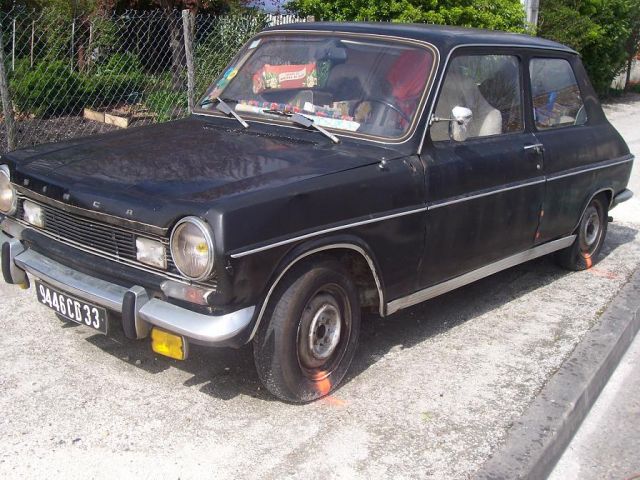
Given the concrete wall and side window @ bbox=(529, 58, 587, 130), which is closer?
side window @ bbox=(529, 58, 587, 130)

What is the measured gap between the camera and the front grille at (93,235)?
139 inches

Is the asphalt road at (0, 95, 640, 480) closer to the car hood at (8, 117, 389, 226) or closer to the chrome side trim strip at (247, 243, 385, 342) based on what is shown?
the chrome side trim strip at (247, 243, 385, 342)

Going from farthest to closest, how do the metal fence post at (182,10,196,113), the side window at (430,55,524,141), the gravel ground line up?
1. the gravel ground
2. the metal fence post at (182,10,196,113)
3. the side window at (430,55,524,141)

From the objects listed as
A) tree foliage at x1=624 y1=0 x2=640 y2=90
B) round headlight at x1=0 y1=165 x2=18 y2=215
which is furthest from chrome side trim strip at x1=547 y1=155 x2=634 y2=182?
tree foliage at x1=624 y1=0 x2=640 y2=90

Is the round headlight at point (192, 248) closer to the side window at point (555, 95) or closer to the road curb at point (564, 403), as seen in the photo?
the road curb at point (564, 403)

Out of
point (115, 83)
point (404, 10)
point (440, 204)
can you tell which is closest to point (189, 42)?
point (115, 83)

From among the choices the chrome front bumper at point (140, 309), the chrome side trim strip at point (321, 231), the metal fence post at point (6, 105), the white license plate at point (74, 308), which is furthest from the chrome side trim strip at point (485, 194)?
the metal fence post at point (6, 105)

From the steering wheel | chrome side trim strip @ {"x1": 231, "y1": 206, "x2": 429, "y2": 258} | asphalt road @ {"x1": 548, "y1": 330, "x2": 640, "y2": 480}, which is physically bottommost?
asphalt road @ {"x1": 548, "y1": 330, "x2": 640, "y2": 480}

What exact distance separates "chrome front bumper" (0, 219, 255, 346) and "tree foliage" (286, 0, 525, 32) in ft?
24.2

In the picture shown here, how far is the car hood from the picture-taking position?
11.2ft

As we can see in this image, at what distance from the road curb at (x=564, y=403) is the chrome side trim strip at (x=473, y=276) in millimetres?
607

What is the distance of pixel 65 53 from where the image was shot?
9125 millimetres

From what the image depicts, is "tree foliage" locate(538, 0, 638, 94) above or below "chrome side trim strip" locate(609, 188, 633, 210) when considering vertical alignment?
above

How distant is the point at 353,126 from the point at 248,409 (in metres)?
1.66
